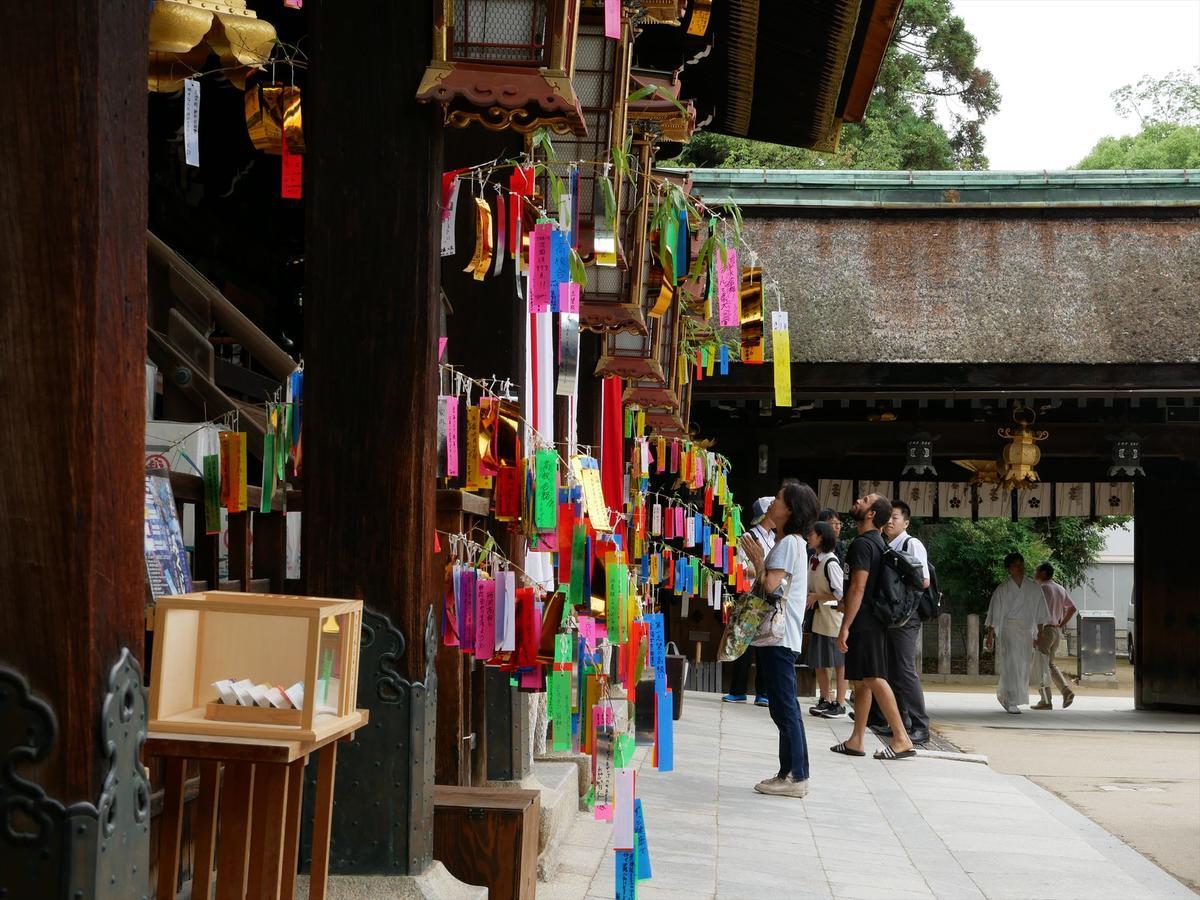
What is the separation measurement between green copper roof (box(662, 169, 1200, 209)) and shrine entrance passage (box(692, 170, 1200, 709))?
0.07 ft

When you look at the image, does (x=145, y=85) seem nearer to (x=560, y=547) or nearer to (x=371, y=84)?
(x=371, y=84)

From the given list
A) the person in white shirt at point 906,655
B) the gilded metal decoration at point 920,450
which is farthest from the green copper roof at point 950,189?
the person in white shirt at point 906,655

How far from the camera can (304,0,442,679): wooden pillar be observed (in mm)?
3469

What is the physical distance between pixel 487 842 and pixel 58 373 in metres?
2.48

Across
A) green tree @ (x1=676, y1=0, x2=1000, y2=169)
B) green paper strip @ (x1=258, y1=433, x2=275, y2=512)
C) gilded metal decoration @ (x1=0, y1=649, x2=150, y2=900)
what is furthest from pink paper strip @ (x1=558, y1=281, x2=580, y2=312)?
green tree @ (x1=676, y1=0, x2=1000, y2=169)

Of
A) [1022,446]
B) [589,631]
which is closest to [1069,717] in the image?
[1022,446]

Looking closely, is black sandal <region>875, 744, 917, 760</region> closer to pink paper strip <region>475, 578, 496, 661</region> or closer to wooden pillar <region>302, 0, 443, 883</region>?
pink paper strip <region>475, 578, 496, 661</region>

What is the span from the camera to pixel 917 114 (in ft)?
89.7

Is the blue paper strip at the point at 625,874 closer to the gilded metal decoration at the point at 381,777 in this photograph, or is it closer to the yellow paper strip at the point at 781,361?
the gilded metal decoration at the point at 381,777

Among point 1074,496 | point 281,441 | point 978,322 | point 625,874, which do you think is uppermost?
point 978,322

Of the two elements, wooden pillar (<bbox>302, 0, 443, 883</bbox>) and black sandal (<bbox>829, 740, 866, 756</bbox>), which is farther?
black sandal (<bbox>829, 740, 866, 756</bbox>)

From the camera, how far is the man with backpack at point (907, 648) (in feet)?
31.0

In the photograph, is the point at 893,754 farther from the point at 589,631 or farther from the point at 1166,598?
the point at 1166,598

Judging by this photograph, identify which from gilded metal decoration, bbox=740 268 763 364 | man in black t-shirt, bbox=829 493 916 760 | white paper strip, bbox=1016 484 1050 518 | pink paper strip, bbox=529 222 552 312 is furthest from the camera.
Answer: white paper strip, bbox=1016 484 1050 518
